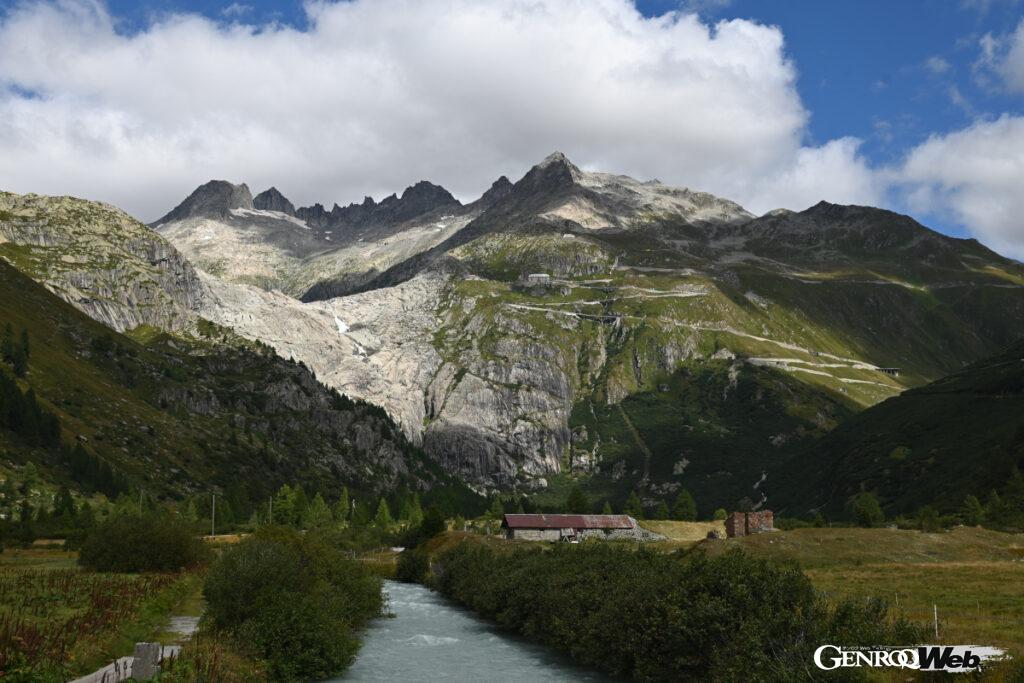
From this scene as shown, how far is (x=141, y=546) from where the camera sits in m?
98.8

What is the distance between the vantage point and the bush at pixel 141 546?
316 feet

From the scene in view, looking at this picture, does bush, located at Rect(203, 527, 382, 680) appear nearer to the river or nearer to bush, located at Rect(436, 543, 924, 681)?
the river

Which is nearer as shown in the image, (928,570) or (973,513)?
(928,570)

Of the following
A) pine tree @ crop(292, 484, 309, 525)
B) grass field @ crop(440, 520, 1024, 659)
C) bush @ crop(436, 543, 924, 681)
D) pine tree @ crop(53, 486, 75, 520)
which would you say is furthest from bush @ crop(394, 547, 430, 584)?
pine tree @ crop(53, 486, 75, 520)

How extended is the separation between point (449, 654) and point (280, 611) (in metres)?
17.4

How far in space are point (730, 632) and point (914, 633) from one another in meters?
11.8

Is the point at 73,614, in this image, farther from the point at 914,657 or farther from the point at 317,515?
the point at 317,515

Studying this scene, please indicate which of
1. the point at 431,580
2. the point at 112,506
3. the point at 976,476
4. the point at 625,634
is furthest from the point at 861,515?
the point at 112,506

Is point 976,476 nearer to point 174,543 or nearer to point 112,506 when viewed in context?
point 174,543

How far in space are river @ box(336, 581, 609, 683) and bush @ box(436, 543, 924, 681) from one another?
248 cm

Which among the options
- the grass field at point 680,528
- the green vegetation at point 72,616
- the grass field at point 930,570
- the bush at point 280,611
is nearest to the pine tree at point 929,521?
the grass field at point 930,570

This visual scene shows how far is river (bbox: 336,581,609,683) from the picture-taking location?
6222 centimetres

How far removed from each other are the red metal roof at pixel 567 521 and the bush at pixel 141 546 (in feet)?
271

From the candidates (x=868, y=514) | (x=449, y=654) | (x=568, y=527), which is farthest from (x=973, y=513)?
(x=449, y=654)
